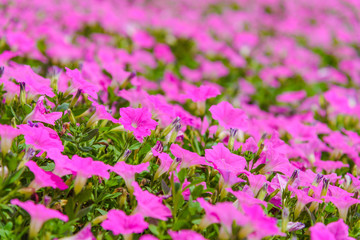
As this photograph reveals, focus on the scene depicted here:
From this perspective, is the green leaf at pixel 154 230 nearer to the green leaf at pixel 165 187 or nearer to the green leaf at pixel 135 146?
the green leaf at pixel 165 187

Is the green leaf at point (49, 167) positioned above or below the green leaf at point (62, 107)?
below

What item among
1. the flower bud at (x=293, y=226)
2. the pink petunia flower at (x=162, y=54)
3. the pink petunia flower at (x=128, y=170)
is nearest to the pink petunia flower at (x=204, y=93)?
the pink petunia flower at (x=128, y=170)

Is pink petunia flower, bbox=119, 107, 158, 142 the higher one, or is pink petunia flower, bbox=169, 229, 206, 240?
pink petunia flower, bbox=119, 107, 158, 142

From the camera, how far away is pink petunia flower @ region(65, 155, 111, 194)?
2.00 metres

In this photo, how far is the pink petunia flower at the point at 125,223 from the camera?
188cm

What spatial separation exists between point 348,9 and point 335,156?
8976mm

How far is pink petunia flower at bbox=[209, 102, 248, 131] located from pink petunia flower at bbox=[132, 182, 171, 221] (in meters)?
1.02

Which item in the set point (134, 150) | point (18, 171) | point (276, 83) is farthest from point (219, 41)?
point (18, 171)

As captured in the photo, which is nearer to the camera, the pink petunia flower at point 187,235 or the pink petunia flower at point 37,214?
the pink petunia flower at point 37,214

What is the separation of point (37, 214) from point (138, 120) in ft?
2.99

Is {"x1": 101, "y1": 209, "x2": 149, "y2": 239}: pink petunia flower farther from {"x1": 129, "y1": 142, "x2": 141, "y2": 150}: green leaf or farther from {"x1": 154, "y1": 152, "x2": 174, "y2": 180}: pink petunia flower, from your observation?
{"x1": 129, "y1": 142, "x2": 141, "y2": 150}: green leaf

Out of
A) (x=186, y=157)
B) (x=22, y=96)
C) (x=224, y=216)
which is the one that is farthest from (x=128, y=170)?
(x=22, y=96)

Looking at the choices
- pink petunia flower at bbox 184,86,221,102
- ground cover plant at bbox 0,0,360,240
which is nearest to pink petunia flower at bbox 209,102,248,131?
ground cover plant at bbox 0,0,360,240

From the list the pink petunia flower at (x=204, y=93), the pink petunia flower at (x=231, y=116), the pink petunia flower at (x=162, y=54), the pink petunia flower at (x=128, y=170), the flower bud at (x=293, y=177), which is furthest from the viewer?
the pink petunia flower at (x=162, y=54)
